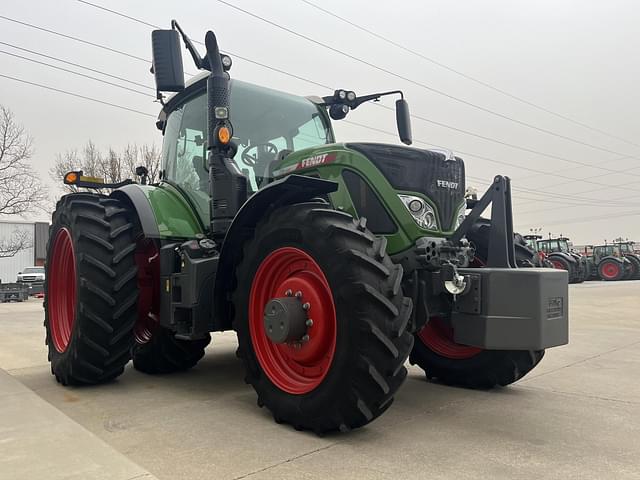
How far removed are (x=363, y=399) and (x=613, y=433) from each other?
1700 millimetres

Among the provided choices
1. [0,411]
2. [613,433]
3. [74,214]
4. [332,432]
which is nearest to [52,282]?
[74,214]

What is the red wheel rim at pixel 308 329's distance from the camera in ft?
11.1

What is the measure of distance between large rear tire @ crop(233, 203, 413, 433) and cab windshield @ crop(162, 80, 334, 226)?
1.15 m

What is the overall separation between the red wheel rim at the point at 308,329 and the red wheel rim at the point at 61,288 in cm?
243

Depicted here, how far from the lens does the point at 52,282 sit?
17.8 feet

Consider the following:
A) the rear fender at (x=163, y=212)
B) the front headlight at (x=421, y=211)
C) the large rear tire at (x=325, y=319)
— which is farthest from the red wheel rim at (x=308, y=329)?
the rear fender at (x=163, y=212)

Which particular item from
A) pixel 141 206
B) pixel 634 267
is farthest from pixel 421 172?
pixel 634 267

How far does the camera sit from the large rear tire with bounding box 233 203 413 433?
3043mm

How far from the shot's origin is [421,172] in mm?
3920

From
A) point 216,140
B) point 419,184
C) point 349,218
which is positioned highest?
point 216,140

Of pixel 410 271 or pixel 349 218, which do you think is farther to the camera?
pixel 410 271

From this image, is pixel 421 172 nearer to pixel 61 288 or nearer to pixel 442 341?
pixel 442 341

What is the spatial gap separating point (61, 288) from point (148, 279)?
1015 millimetres

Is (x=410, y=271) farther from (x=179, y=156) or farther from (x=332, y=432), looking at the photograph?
(x=179, y=156)
